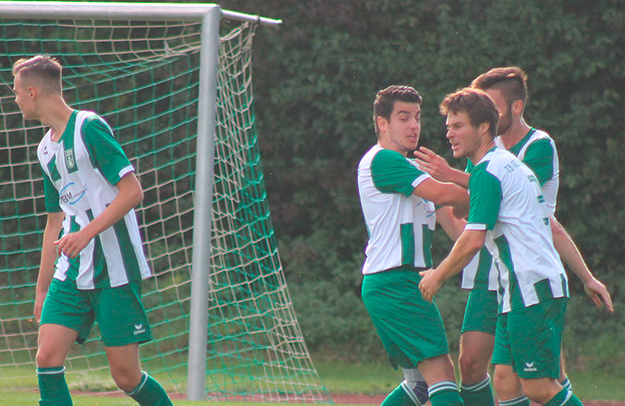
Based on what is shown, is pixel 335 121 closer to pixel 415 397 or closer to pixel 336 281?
pixel 336 281

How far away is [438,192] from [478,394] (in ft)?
4.11

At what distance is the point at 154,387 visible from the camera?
3664mm

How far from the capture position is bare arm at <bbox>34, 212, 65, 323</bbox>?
154 inches

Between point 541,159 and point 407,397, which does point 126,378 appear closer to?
point 407,397

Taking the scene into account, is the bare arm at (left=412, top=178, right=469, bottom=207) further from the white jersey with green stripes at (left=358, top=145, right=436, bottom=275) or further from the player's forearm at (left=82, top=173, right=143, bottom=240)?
the player's forearm at (left=82, top=173, right=143, bottom=240)

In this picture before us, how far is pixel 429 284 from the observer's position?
335cm

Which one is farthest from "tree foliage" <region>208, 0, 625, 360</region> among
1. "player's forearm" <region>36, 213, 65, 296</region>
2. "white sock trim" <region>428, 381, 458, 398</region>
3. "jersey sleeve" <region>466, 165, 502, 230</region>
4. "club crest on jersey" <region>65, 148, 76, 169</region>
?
"jersey sleeve" <region>466, 165, 502, 230</region>

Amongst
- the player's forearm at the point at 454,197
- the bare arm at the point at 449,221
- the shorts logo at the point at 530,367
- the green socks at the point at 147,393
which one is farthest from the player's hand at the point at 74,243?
the shorts logo at the point at 530,367

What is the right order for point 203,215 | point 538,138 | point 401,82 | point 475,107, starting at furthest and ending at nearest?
point 401,82 → point 203,215 → point 538,138 → point 475,107

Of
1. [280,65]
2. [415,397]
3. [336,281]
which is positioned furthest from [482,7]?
[415,397]

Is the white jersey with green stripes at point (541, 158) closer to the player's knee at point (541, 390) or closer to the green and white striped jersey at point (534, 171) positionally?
the green and white striped jersey at point (534, 171)

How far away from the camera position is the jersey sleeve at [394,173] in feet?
11.9

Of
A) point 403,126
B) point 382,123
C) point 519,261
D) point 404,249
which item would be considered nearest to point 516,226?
point 519,261

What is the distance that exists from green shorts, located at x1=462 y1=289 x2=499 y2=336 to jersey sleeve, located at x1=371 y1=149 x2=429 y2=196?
86 cm
